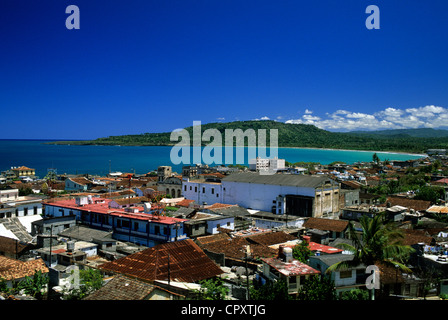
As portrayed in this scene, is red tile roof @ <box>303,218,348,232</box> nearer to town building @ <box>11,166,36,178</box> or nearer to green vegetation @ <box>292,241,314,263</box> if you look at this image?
green vegetation @ <box>292,241,314,263</box>

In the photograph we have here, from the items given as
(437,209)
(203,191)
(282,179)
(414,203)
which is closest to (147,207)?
(282,179)

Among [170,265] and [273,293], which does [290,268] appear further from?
[170,265]

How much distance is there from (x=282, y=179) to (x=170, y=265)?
22.5 m

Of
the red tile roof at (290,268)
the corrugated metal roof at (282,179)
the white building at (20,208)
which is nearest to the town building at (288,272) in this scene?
the red tile roof at (290,268)

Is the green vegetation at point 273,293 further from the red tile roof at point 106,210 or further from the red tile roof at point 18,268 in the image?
the red tile roof at point 106,210

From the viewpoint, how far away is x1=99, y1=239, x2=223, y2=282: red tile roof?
1437 centimetres

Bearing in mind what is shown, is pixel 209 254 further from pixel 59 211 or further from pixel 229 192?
pixel 229 192

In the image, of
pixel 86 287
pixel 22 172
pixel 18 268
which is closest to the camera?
pixel 86 287

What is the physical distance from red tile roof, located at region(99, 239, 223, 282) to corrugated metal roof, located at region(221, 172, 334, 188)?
19327mm

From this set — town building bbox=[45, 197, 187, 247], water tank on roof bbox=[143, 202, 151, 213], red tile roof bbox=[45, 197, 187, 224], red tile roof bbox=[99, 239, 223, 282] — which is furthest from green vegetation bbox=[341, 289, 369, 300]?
water tank on roof bbox=[143, 202, 151, 213]

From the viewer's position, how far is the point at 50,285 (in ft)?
46.8

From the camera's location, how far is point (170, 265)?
1504cm
